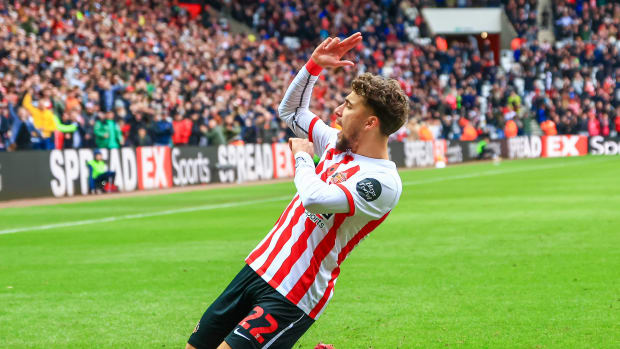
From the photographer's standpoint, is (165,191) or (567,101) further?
(567,101)

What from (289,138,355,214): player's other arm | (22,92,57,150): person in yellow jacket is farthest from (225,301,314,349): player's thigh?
(22,92,57,150): person in yellow jacket

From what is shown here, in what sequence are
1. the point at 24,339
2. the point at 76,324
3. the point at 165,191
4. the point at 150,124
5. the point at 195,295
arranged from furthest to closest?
the point at 150,124 < the point at 165,191 < the point at 195,295 < the point at 76,324 < the point at 24,339

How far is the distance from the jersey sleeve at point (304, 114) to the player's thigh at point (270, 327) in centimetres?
109

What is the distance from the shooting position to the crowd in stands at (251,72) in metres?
24.4

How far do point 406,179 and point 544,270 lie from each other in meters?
18.9

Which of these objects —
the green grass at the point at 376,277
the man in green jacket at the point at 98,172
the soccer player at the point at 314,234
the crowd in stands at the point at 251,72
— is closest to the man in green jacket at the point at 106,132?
the crowd in stands at the point at 251,72

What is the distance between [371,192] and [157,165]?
2188cm

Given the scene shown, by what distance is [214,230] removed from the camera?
48.3 feet

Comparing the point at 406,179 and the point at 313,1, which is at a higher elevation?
the point at 313,1

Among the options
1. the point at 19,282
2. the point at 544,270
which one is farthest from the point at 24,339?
the point at 544,270

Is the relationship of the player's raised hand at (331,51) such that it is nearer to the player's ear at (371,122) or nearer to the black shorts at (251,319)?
the player's ear at (371,122)

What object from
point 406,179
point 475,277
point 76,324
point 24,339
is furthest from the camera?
point 406,179

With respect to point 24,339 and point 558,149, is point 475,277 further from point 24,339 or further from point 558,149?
point 558,149

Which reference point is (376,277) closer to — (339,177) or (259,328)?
(339,177)
